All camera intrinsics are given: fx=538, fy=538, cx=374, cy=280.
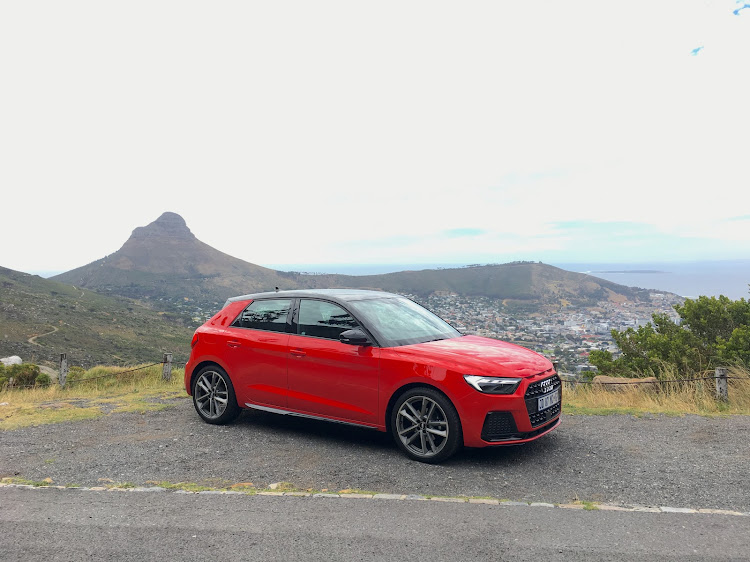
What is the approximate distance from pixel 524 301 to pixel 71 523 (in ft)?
278

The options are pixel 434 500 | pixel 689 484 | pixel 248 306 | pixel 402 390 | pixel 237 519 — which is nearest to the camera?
pixel 237 519

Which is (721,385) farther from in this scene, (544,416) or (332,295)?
(332,295)

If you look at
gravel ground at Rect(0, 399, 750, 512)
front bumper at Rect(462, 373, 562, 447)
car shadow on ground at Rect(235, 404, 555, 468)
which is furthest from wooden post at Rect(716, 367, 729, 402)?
front bumper at Rect(462, 373, 562, 447)

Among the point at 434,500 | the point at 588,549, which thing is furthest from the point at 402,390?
the point at 588,549

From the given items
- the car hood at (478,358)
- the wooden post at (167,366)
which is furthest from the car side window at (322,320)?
the wooden post at (167,366)

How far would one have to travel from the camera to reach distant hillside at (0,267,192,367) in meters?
42.9

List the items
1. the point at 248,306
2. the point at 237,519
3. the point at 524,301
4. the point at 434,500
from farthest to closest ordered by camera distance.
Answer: the point at 524,301, the point at 248,306, the point at 434,500, the point at 237,519

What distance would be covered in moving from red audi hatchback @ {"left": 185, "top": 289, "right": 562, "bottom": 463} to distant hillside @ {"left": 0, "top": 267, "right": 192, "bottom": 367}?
36.4 meters

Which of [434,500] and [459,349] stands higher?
[459,349]

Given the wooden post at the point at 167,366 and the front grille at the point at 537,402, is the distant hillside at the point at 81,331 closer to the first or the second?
the wooden post at the point at 167,366

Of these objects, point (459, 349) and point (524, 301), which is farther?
point (524, 301)

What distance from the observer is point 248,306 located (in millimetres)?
6941

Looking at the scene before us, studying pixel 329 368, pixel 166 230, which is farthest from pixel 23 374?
pixel 166 230

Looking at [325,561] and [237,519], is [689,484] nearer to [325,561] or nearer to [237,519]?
[325,561]
